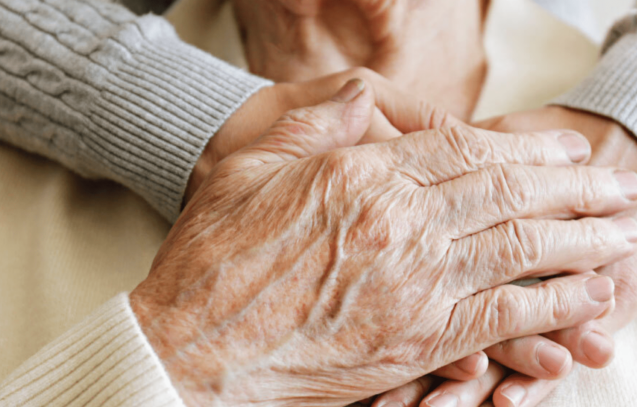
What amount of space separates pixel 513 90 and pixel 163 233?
0.72 meters

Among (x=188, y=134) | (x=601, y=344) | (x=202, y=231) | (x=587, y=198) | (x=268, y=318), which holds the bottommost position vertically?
(x=601, y=344)

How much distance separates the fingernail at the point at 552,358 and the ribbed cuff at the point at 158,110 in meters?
0.54

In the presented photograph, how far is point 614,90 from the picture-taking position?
90cm

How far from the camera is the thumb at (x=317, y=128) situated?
73 centimetres

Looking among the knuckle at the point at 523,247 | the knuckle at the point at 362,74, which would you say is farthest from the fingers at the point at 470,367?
the knuckle at the point at 362,74

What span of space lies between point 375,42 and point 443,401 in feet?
2.07

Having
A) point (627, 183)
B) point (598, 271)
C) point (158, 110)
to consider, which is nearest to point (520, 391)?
point (598, 271)

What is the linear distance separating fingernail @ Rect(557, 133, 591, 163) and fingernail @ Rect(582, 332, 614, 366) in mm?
247

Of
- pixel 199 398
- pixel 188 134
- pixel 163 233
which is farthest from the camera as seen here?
pixel 163 233

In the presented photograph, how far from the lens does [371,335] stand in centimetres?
62

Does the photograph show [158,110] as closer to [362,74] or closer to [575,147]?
[362,74]

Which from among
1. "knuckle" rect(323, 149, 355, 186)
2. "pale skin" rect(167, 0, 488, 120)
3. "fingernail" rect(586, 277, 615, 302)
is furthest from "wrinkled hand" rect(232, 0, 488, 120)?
"fingernail" rect(586, 277, 615, 302)

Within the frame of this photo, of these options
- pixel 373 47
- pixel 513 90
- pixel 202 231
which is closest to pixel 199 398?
pixel 202 231

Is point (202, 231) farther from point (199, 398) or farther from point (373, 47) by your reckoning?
point (373, 47)
